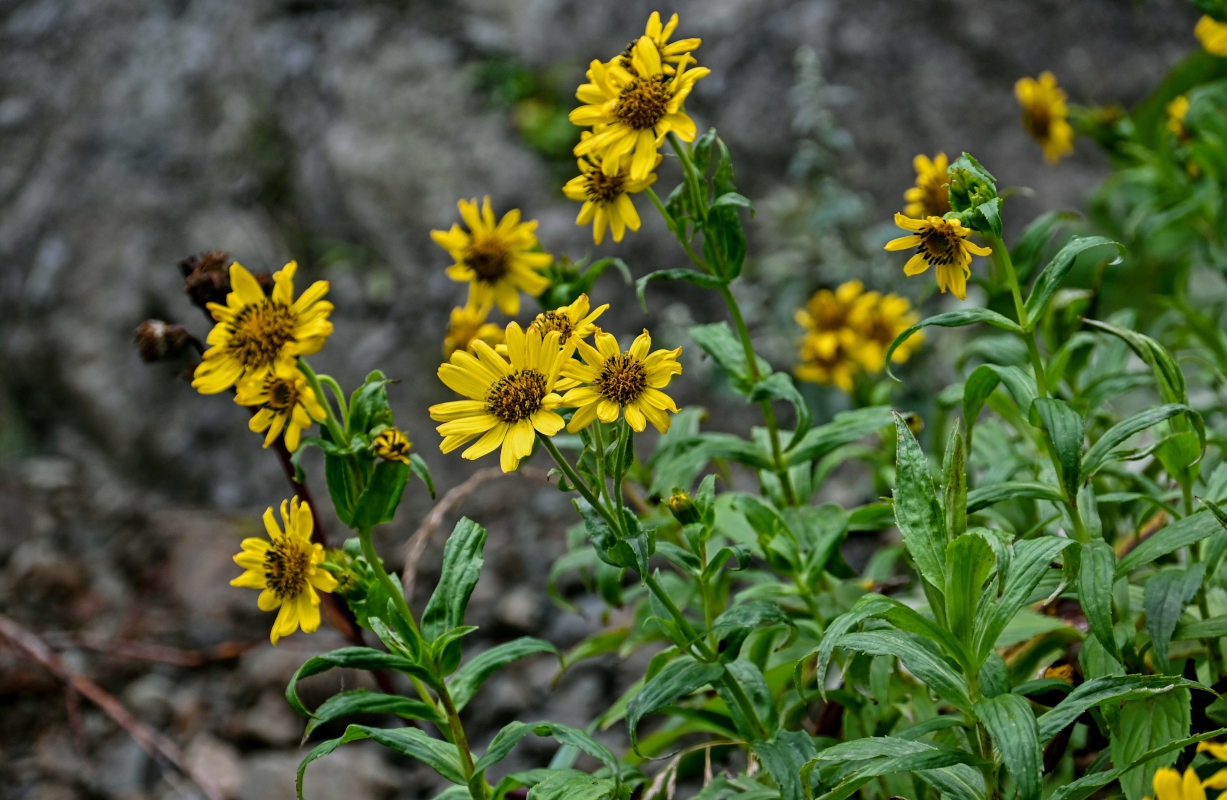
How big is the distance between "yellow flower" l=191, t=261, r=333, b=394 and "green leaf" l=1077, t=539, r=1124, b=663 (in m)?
0.87

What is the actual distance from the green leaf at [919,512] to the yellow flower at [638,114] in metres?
0.44

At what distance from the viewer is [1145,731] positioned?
983 millimetres

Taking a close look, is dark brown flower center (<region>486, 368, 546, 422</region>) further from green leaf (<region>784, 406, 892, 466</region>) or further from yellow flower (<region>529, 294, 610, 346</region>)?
green leaf (<region>784, 406, 892, 466</region>)

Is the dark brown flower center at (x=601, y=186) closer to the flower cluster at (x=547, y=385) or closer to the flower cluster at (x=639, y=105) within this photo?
the flower cluster at (x=639, y=105)

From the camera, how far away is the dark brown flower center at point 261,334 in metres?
1.12

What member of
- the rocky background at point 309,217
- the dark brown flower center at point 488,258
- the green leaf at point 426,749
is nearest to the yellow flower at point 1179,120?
the rocky background at point 309,217

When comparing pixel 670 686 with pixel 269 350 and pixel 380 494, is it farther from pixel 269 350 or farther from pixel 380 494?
pixel 269 350

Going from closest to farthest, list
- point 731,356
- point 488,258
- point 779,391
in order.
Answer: point 779,391, point 731,356, point 488,258

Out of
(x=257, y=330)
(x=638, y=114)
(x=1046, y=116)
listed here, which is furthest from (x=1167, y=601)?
(x=1046, y=116)

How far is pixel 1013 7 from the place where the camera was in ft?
10.6

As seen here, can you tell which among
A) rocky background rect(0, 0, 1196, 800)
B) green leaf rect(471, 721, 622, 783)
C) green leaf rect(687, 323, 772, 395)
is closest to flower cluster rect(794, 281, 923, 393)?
rocky background rect(0, 0, 1196, 800)

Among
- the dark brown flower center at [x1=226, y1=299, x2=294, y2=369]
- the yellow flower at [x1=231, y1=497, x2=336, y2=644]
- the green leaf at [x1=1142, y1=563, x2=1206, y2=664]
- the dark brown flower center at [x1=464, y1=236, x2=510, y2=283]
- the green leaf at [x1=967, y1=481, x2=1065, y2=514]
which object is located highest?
the dark brown flower center at [x1=464, y1=236, x2=510, y2=283]

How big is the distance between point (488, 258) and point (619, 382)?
1.90 feet

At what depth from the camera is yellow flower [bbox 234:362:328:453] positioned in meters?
1.10
